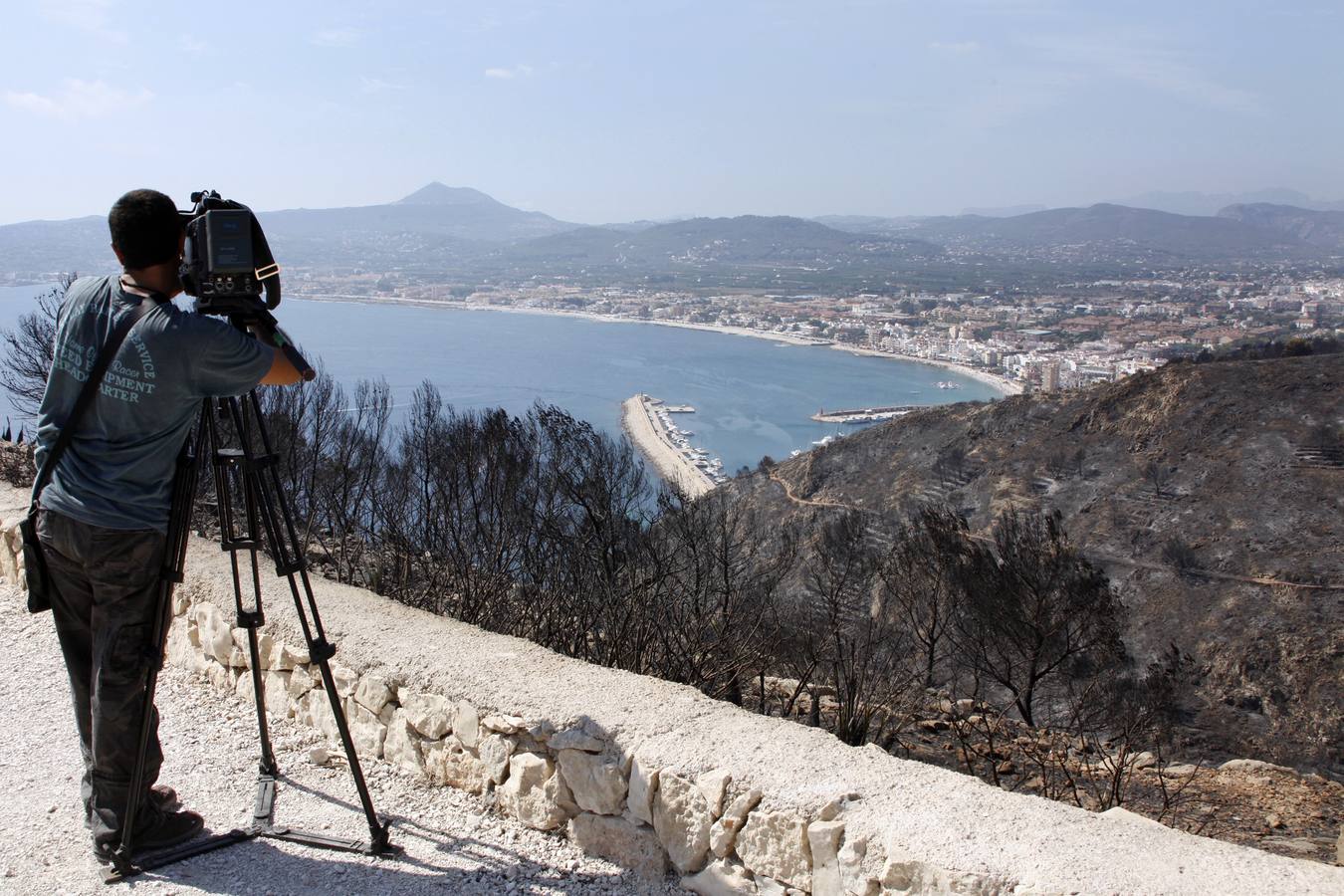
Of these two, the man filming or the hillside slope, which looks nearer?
the man filming

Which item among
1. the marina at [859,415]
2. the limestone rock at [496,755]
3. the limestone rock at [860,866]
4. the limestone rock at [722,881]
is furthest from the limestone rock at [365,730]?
the marina at [859,415]

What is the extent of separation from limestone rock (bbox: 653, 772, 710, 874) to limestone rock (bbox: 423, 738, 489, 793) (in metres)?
0.67

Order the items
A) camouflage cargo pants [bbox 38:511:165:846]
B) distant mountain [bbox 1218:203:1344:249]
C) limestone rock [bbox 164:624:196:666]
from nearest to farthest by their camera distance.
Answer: camouflage cargo pants [bbox 38:511:165:846], limestone rock [bbox 164:624:196:666], distant mountain [bbox 1218:203:1344:249]

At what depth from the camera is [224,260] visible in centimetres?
227

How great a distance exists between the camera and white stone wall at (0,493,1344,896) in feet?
6.39

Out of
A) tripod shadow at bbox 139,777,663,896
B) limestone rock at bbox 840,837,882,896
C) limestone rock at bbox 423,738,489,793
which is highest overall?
limestone rock at bbox 840,837,882,896

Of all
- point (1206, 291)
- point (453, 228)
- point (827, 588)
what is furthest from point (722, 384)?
point (453, 228)

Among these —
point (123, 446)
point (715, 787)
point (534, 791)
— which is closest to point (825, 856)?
point (715, 787)

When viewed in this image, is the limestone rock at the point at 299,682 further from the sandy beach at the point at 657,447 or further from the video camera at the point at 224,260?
the sandy beach at the point at 657,447

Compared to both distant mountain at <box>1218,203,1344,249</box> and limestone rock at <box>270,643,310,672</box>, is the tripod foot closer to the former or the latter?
limestone rock at <box>270,643,310,672</box>

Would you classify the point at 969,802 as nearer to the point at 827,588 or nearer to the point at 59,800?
the point at 59,800

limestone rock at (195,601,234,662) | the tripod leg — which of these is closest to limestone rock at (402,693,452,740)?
the tripod leg

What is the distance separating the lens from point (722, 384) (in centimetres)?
5844

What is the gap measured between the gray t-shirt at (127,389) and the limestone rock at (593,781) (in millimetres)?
1239
